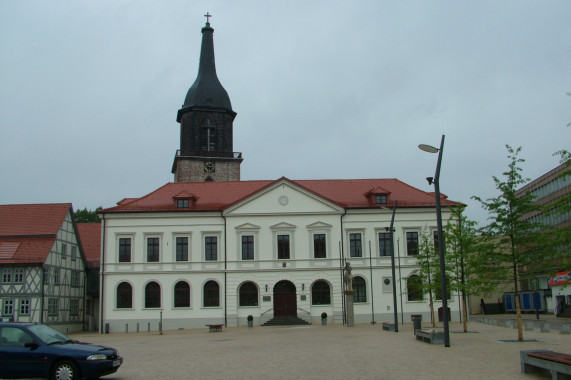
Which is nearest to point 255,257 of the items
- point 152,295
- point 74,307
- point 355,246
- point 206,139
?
point 355,246

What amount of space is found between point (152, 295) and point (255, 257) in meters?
8.04

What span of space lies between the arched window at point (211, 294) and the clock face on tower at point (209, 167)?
16.8 metres

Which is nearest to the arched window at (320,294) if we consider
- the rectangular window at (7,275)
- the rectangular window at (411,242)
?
the rectangular window at (411,242)

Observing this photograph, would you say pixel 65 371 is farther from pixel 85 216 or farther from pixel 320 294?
pixel 85 216

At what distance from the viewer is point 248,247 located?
44.9 m

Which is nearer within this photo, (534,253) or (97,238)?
(534,253)

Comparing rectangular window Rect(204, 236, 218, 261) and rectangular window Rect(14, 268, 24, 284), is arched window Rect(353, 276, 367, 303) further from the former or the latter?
rectangular window Rect(14, 268, 24, 284)

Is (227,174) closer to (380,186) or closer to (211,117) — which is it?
(211,117)

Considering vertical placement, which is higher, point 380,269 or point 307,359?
point 380,269

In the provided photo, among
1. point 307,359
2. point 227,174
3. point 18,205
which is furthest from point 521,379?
point 227,174

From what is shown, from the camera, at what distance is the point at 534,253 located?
22.5 meters

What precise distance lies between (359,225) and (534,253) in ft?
76.1

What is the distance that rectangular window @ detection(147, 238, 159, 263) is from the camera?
146 ft

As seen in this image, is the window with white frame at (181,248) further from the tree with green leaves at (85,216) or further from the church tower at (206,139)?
the tree with green leaves at (85,216)
